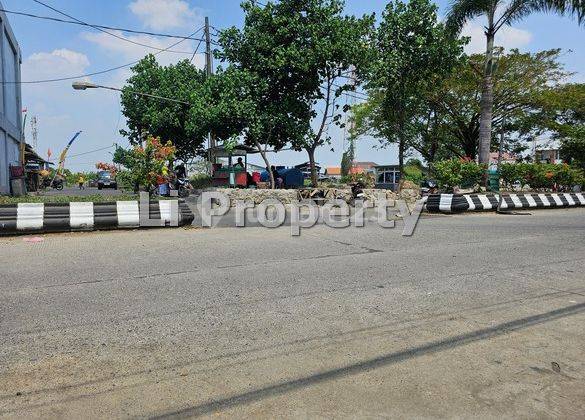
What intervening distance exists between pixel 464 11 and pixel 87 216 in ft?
A: 60.5

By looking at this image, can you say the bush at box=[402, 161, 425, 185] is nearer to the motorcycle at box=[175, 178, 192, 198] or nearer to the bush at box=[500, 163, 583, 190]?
the bush at box=[500, 163, 583, 190]

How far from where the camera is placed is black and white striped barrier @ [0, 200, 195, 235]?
9.19 m

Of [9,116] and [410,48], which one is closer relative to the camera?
[410,48]

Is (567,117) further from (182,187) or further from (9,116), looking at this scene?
(9,116)

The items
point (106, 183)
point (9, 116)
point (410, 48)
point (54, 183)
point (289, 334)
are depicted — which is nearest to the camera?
point (289, 334)

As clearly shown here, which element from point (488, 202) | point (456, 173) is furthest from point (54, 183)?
point (488, 202)

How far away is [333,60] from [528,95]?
22077mm

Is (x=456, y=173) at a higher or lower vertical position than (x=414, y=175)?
lower

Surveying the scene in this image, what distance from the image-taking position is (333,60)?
18094 mm

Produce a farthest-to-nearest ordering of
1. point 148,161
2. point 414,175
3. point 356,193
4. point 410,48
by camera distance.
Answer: point 414,175 → point 410,48 → point 356,193 → point 148,161

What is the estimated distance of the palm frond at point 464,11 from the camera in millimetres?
20375

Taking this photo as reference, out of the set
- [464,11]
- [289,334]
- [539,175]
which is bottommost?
[289,334]

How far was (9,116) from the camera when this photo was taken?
94.4 ft

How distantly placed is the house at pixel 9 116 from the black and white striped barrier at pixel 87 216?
598 inches
